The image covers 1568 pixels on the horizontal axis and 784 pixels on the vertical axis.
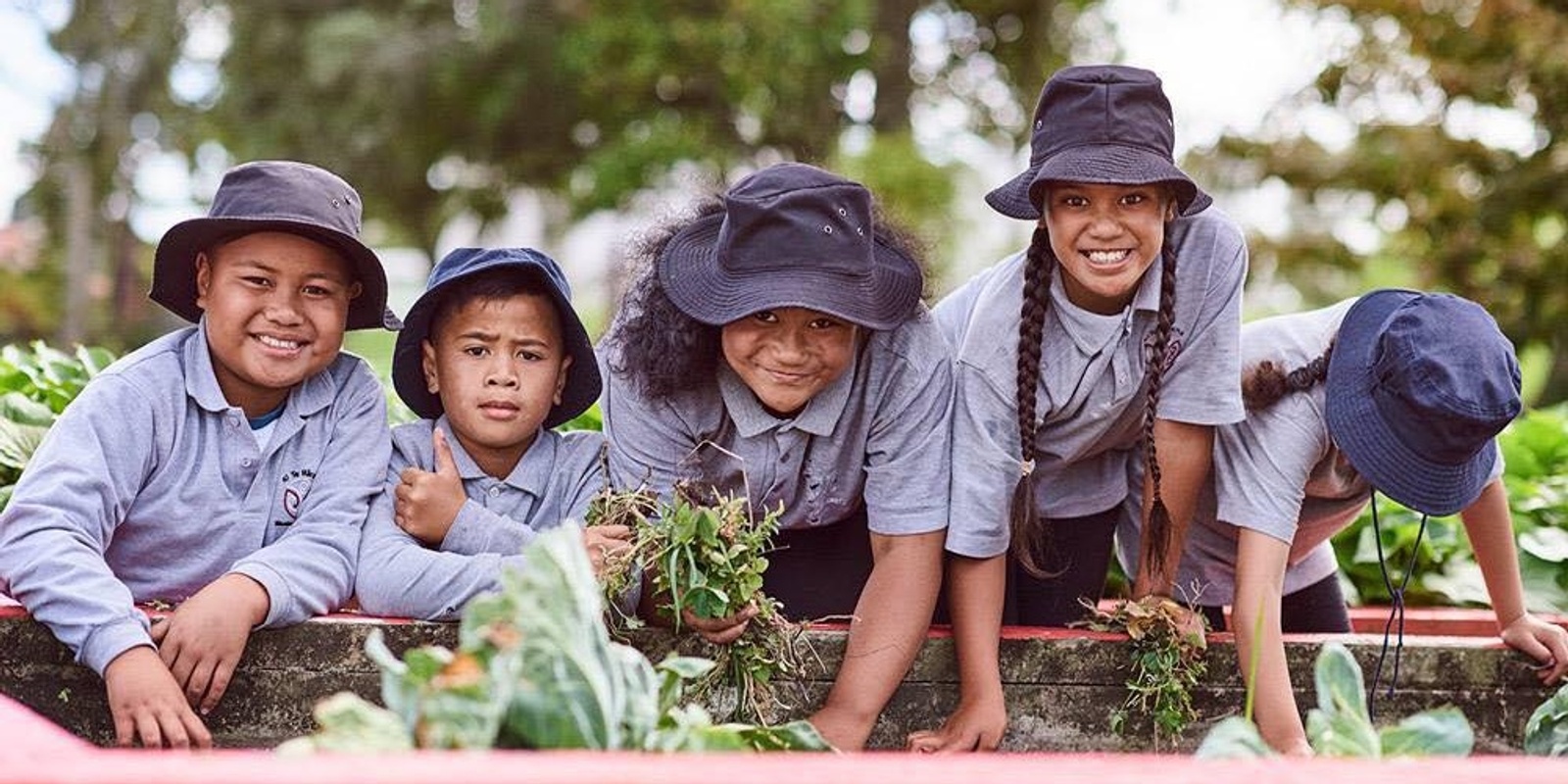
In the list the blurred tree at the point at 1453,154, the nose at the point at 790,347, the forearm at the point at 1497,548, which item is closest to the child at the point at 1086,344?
the nose at the point at 790,347

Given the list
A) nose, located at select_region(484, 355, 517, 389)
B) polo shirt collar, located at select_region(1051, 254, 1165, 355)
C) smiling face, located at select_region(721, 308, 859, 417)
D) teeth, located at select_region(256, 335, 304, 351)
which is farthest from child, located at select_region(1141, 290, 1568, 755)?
teeth, located at select_region(256, 335, 304, 351)

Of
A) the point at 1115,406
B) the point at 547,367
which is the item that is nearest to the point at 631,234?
the point at 547,367

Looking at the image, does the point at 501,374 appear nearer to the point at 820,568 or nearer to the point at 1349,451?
the point at 820,568

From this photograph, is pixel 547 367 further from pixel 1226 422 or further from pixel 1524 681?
pixel 1524 681

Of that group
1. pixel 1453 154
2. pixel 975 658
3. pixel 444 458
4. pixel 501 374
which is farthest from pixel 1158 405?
pixel 1453 154

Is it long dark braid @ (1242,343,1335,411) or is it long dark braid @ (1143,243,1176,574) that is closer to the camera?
long dark braid @ (1143,243,1176,574)

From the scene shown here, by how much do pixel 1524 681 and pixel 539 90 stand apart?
45.4ft

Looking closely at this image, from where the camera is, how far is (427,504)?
3213 millimetres

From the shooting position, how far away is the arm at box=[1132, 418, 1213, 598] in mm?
3242

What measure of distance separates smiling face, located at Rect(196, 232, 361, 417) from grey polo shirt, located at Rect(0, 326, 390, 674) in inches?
2.4

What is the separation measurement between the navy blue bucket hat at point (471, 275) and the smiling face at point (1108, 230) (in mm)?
964

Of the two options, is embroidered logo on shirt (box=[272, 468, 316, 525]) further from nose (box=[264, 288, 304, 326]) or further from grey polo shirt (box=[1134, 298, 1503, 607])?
grey polo shirt (box=[1134, 298, 1503, 607])

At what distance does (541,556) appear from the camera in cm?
170

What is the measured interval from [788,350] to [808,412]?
0.57 ft
